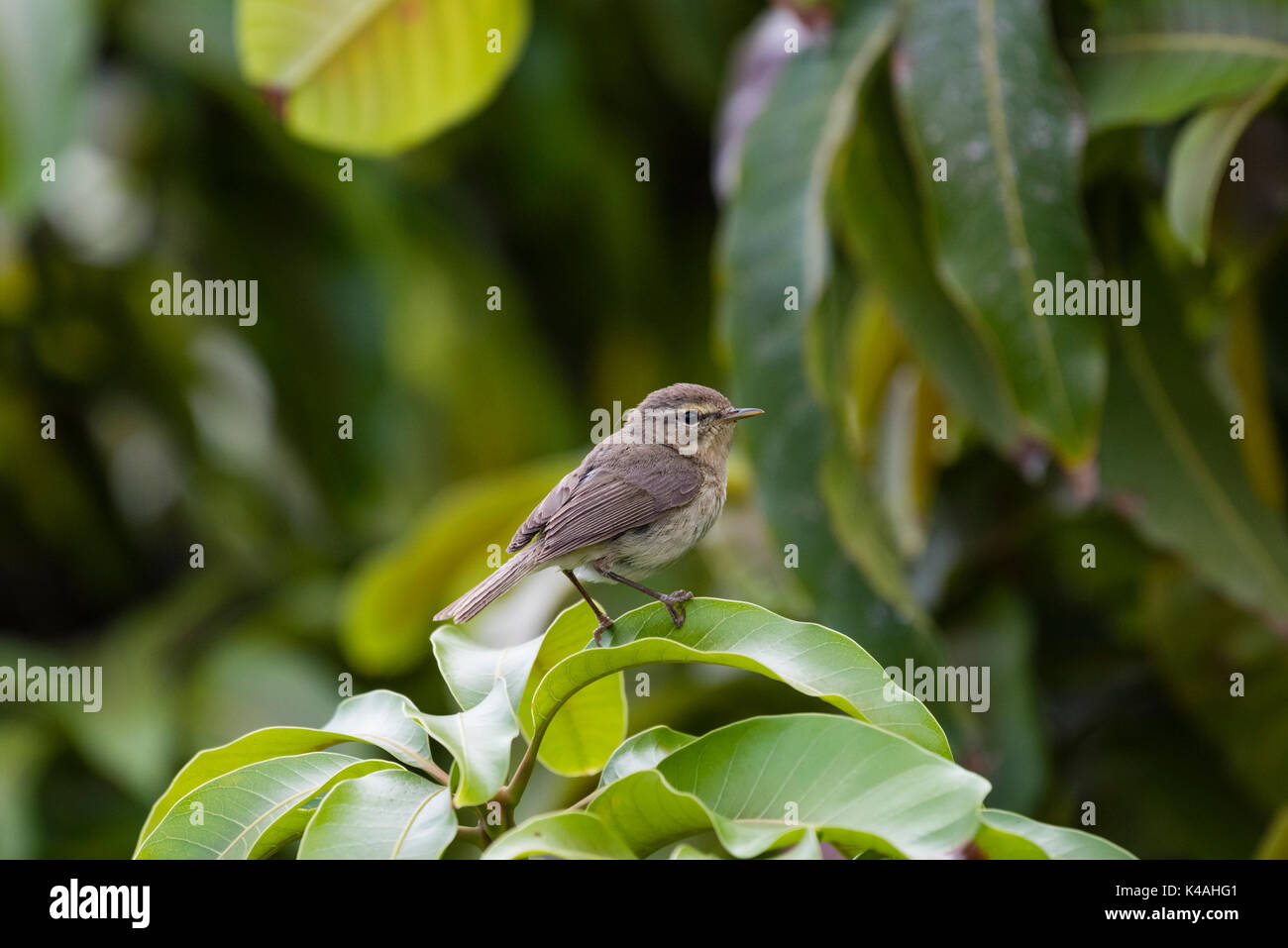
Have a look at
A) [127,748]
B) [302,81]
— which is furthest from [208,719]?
[302,81]

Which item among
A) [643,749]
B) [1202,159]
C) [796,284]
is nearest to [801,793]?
[643,749]

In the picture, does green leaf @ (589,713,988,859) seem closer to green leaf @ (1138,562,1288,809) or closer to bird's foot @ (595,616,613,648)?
bird's foot @ (595,616,613,648)

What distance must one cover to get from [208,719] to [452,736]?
13.0ft

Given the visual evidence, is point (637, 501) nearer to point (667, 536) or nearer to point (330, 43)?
point (667, 536)

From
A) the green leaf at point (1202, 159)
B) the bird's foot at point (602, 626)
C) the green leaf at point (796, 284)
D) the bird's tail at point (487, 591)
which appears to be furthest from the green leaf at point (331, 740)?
the green leaf at point (1202, 159)

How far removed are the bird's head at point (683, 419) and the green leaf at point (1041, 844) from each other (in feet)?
2.57

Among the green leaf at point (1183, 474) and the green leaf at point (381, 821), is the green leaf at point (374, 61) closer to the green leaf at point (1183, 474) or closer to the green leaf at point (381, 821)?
the green leaf at point (1183, 474)

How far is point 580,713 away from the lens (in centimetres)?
194

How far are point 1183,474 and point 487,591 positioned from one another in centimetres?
214

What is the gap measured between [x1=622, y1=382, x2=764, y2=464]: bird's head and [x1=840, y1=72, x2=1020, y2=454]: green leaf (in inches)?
49.0

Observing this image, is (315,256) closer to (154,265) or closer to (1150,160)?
(154,265)

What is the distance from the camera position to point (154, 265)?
6000 mm

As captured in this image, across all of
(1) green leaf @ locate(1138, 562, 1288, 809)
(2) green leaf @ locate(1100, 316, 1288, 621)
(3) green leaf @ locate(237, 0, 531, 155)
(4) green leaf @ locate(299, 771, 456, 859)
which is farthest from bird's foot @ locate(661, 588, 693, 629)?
(1) green leaf @ locate(1138, 562, 1288, 809)

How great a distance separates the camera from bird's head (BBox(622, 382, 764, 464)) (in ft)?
6.73
